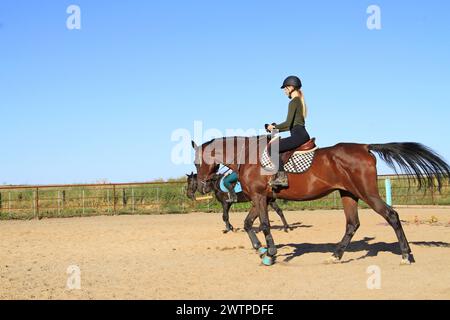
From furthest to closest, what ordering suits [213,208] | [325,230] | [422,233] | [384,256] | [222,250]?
[213,208] < [325,230] < [422,233] < [222,250] < [384,256]

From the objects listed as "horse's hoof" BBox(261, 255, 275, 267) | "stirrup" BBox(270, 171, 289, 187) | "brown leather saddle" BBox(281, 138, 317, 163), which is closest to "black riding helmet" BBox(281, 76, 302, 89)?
"brown leather saddle" BBox(281, 138, 317, 163)

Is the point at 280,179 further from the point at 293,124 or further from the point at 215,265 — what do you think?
the point at 215,265

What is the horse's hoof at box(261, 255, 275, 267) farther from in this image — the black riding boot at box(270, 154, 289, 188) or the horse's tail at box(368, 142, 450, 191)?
the horse's tail at box(368, 142, 450, 191)

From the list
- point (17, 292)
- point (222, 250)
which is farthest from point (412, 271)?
point (17, 292)

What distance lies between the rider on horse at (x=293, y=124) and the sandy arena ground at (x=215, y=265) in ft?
5.23

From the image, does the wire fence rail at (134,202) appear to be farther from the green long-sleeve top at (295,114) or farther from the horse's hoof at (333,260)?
the green long-sleeve top at (295,114)

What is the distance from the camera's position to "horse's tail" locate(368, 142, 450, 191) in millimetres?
9195

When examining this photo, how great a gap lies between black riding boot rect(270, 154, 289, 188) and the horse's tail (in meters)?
1.54

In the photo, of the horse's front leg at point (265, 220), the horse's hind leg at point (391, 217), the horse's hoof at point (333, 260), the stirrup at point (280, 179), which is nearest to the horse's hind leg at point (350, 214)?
the horse's hoof at point (333, 260)

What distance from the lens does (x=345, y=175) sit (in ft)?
29.4

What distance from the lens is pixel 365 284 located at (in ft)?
23.0

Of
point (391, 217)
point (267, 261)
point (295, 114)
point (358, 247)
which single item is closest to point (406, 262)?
point (391, 217)
